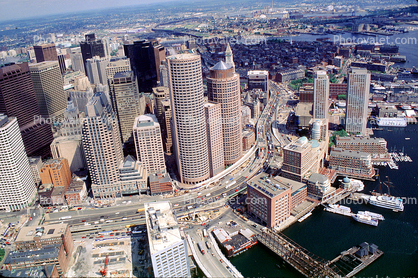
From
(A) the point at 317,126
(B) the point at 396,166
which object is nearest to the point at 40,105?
(A) the point at 317,126

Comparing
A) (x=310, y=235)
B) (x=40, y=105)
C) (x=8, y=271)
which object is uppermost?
(x=40, y=105)

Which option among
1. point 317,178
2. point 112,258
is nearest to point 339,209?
point 317,178

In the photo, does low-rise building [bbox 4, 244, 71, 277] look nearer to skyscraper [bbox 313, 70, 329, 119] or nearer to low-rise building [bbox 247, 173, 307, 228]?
low-rise building [bbox 247, 173, 307, 228]

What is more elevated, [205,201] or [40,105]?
[40,105]

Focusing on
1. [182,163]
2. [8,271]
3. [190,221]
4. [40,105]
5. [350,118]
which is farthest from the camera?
[40,105]

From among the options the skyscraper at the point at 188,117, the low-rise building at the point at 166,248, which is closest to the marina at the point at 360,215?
the skyscraper at the point at 188,117

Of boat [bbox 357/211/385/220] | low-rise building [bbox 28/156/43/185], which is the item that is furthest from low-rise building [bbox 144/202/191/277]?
low-rise building [bbox 28/156/43/185]

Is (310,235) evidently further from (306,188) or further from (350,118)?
(350,118)

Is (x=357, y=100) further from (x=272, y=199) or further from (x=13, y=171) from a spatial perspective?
(x=13, y=171)
